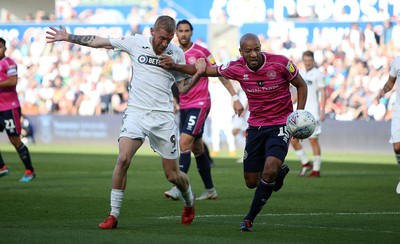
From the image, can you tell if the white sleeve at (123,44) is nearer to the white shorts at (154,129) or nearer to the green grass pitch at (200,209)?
the white shorts at (154,129)

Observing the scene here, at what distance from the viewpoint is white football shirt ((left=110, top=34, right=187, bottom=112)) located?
1091 cm

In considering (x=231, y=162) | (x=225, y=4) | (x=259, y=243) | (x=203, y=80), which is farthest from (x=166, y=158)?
(x=225, y=4)

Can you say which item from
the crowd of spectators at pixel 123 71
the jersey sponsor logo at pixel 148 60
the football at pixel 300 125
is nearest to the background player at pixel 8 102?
the jersey sponsor logo at pixel 148 60

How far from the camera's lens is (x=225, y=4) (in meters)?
35.4

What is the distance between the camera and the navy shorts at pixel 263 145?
424 inches

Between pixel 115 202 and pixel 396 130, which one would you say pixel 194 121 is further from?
pixel 115 202

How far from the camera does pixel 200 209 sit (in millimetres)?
13062

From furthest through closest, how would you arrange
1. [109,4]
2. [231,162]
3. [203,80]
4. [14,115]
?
[109,4] < [231,162] < [14,115] < [203,80]

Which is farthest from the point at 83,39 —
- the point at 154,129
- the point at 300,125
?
the point at 300,125

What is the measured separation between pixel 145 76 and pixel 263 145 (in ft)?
5.46

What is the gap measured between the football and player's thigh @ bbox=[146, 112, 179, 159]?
4.57 ft

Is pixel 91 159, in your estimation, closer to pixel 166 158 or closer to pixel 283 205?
pixel 283 205

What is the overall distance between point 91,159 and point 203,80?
10.8 meters

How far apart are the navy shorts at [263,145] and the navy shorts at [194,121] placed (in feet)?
11.2
